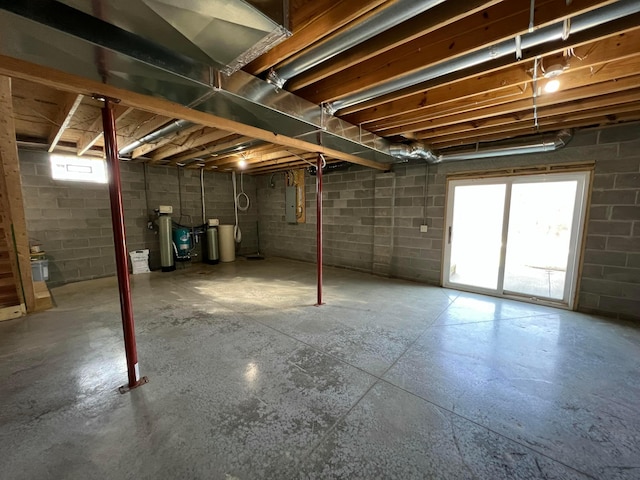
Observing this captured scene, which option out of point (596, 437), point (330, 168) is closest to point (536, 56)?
point (596, 437)

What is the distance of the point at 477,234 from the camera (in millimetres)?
5414

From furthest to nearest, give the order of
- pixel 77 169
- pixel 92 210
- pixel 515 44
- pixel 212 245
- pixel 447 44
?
pixel 212 245
pixel 92 210
pixel 77 169
pixel 447 44
pixel 515 44

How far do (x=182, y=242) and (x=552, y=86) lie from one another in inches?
237

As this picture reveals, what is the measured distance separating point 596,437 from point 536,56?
2.27m

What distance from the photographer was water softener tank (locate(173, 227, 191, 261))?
5402mm

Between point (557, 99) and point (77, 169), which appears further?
point (77, 169)

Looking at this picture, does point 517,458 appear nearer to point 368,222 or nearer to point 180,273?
point 368,222

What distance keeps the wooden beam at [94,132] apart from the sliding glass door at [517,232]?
14.3 ft

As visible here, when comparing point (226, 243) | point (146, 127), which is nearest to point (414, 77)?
point (146, 127)

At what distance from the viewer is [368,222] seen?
16.3 ft

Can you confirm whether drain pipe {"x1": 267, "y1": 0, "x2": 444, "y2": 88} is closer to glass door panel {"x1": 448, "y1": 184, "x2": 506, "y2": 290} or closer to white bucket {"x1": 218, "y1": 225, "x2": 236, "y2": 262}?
glass door panel {"x1": 448, "y1": 184, "x2": 506, "y2": 290}

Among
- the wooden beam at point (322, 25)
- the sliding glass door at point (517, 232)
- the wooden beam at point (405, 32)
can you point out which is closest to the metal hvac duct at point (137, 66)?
the wooden beam at point (322, 25)

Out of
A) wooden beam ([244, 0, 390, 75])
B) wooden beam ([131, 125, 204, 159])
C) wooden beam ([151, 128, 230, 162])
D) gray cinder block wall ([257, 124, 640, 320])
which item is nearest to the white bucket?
gray cinder block wall ([257, 124, 640, 320])

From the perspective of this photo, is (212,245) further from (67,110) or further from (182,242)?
(67,110)
